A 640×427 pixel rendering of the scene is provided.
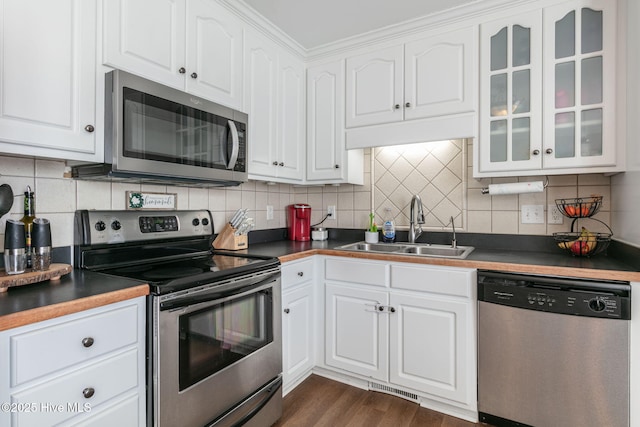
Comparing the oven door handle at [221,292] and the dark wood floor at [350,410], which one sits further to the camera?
the dark wood floor at [350,410]

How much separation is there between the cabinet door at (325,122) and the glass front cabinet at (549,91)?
952mm

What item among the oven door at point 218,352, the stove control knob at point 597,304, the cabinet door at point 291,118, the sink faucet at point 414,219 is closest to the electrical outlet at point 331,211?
the cabinet door at point 291,118

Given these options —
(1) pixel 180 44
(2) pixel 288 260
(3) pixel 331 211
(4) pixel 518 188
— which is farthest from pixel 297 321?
(1) pixel 180 44

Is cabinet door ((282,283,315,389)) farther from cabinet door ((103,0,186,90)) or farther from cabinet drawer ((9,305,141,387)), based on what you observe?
cabinet door ((103,0,186,90))

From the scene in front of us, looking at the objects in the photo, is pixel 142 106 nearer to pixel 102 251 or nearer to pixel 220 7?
pixel 102 251

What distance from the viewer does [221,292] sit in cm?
137

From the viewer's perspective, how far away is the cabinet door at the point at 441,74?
1.96 metres

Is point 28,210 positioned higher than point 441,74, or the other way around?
point 441,74

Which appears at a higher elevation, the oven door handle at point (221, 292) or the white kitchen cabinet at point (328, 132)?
the white kitchen cabinet at point (328, 132)

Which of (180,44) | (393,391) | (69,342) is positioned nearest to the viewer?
(69,342)


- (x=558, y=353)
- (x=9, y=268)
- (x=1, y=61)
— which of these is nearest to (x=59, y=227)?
(x=9, y=268)

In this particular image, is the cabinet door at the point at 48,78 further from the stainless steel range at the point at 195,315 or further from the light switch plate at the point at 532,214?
the light switch plate at the point at 532,214

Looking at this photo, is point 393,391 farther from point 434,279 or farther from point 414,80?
point 414,80

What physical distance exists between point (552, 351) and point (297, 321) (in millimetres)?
1321
